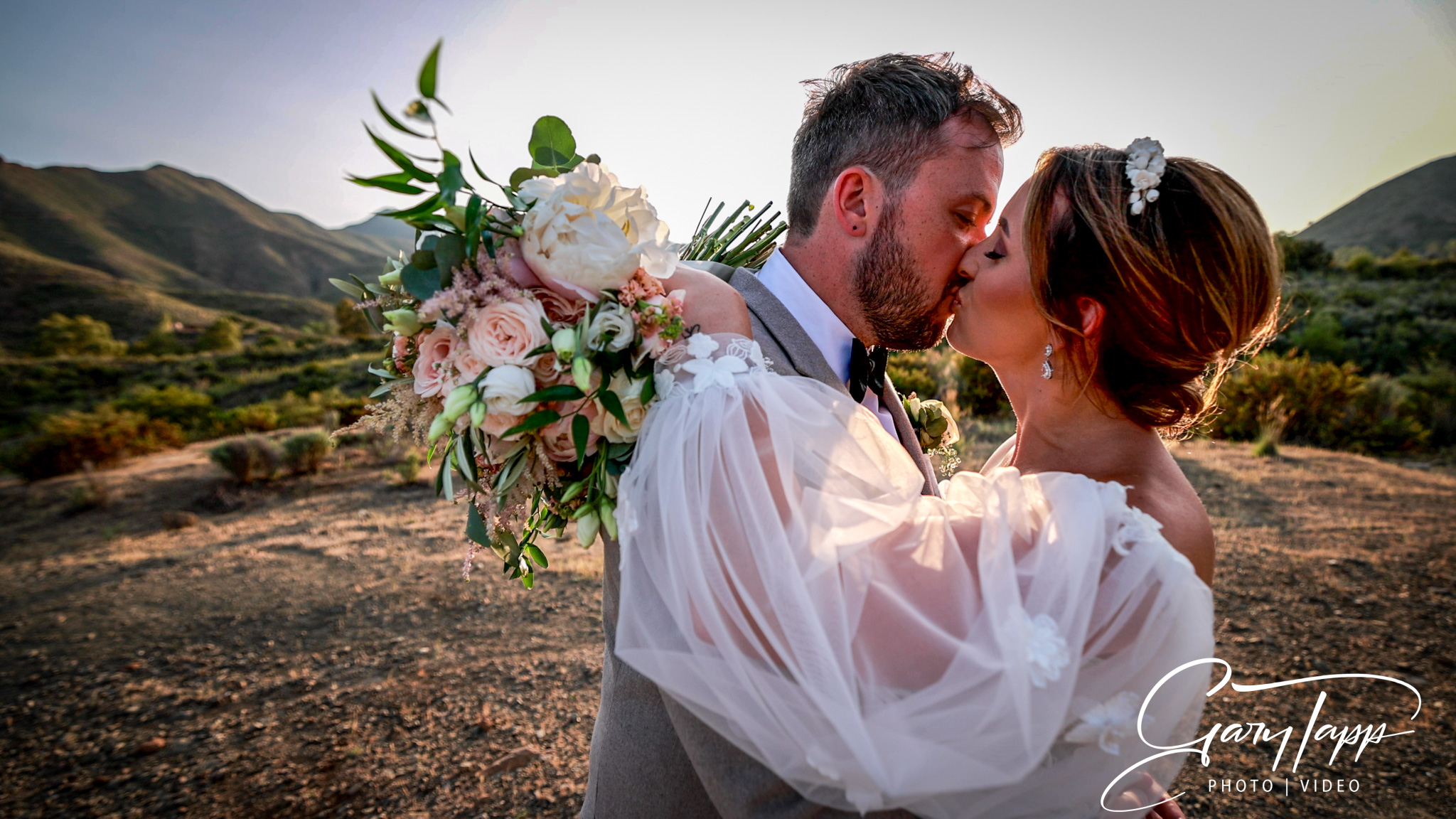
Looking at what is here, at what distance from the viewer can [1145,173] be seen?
1.80 m

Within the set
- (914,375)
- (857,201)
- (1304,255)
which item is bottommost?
(914,375)

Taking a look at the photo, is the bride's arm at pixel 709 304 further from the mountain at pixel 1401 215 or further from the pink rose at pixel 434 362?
the mountain at pixel 1401 215

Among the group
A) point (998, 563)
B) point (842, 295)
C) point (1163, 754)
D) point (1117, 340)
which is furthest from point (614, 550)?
point (1117, 340)

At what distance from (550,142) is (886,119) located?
1.27 metres

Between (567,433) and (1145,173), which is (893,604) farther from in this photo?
(1145,173)

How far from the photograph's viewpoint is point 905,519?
4.65 feet

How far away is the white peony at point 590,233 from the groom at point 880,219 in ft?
1.71

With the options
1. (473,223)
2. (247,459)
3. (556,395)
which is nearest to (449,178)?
(473,223)

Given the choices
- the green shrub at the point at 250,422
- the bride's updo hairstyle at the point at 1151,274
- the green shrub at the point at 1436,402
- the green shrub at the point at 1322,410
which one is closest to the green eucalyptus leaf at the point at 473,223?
the bride's updo hairstyle at the point at 1151,274

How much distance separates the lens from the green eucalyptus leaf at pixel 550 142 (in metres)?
1.68

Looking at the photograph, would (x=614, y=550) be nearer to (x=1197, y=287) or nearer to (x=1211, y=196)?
(x=1197, y=287)

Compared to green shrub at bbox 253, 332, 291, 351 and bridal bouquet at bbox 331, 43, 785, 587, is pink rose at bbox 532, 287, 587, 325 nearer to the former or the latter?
bridal bouquet at bbox 331, 43, 785, 587

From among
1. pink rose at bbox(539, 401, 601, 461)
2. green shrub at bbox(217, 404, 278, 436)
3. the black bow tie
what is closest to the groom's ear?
the black bow tie

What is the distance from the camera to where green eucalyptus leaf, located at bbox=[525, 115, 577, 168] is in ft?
5.52
